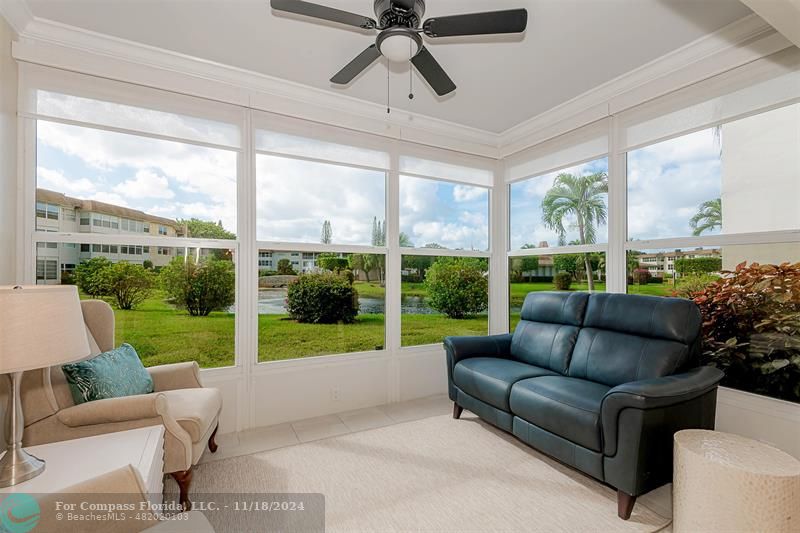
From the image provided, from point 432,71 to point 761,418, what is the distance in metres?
2.96

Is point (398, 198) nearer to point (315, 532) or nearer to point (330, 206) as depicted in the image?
point (330, 206)

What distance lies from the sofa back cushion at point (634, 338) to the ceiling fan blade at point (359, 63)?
7.82 ft

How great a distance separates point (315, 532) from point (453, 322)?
8.97 feet

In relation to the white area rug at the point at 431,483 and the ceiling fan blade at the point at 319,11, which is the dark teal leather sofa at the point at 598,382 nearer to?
the white area rug at the point at 431,483

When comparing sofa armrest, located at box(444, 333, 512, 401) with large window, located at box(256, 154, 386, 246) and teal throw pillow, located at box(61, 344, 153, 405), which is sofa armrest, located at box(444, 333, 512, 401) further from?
teal throw pillow, located at box(61, 344, 153, 405)

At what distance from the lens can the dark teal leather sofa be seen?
192 cm

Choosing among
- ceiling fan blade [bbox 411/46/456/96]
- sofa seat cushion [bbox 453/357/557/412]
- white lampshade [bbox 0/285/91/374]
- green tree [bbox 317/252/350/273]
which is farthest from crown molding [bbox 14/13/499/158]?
sofa seat cushion [bbox 453/357/557/412]

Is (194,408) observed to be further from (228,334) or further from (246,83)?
(246,83)

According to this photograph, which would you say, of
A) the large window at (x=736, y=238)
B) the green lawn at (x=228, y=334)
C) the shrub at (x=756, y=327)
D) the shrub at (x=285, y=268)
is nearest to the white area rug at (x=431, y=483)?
the green lawn at (x=228, y=334)

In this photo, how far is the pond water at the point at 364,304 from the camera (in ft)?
10.9

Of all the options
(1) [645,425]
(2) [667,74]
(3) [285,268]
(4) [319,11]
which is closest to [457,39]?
(4) [319,11]

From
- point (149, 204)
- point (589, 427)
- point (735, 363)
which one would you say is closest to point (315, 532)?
point (589, 427)

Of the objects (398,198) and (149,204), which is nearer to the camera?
(149,204)

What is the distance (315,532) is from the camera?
6.17 feet
